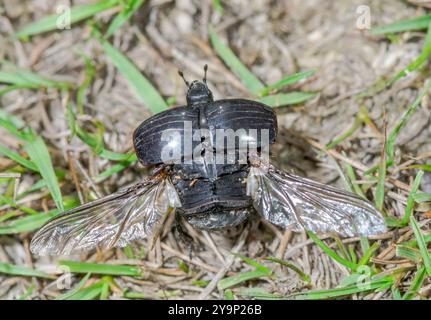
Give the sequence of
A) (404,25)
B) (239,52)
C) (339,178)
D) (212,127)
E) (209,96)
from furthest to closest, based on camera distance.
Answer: (239,52)
(404,25)
(339,178)
(209,96)
(212,127)

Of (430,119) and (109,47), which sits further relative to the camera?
(109,47)

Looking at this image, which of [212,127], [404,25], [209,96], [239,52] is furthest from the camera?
[239,52]

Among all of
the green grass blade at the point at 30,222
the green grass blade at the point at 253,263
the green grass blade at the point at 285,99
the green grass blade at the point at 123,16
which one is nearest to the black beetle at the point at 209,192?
the green grass blade at the point at 253,263

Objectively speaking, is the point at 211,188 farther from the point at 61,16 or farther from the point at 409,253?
the point at 61,16

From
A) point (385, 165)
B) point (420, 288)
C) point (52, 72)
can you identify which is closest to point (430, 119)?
point (385, 165)

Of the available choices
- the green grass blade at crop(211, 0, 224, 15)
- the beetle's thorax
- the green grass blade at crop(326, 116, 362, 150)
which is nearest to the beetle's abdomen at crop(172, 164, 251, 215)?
the beetle's thorax

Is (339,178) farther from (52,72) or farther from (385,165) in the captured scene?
(52,72)

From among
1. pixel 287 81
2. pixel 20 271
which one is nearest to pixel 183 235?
pixel 20 271

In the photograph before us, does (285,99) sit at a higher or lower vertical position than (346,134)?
higher
